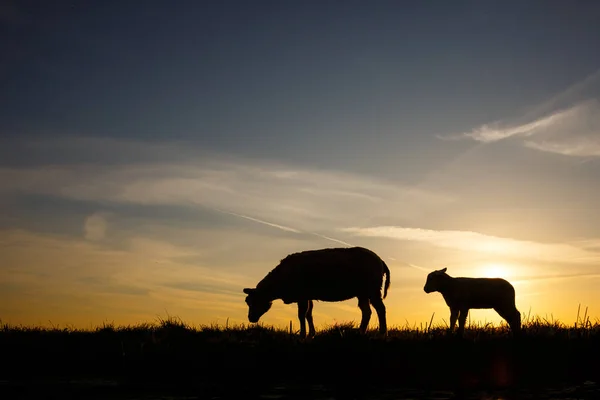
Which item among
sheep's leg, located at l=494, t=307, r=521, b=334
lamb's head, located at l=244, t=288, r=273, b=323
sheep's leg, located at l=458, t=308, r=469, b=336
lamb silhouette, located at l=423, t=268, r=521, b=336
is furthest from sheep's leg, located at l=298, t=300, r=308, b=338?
sheep's leg, located at l=494, t=307, r=521, b=334

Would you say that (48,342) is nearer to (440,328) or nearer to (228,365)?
(228,365)

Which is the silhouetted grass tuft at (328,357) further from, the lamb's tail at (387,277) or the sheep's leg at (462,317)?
the lamb's tail at (387,277)

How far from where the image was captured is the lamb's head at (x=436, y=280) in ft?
72.7

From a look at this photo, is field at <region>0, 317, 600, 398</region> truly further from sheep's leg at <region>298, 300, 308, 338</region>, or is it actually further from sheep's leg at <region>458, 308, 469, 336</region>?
sheep's leg at <region>298, 300, 308, 338</region>

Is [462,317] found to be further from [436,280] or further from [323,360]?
[323,360]

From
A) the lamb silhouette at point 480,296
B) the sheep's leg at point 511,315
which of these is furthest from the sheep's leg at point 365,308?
the sheep's leg at point 511,315

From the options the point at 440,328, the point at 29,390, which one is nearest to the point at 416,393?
the point at 29,390

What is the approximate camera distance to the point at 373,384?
12680mm

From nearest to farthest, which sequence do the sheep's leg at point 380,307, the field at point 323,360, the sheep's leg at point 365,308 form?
the field at point 323,360 < the sheep's leg at point 380,307 < the sheep's leg at point 365,308

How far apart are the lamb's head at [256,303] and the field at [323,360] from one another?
588 centimetres

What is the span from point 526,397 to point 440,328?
8.57 meters

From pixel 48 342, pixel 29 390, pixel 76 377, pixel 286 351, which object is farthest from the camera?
pixel 48 342

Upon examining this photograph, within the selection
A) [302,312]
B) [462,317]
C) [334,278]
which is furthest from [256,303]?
[462,317]

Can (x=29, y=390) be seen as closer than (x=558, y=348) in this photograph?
Yes
